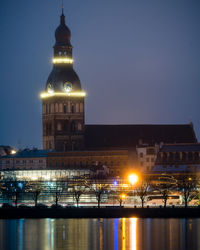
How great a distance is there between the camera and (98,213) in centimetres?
16075

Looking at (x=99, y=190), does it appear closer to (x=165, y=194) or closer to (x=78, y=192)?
(x=78, y=192)

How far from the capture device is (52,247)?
13262cm

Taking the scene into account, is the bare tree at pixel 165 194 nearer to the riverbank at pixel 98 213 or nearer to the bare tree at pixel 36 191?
the riverbank at pixel 98 213

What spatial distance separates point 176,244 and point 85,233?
12.5 metres

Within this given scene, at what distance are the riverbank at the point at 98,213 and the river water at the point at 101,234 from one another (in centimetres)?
323

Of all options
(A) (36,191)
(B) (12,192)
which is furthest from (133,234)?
(B) (12,192)

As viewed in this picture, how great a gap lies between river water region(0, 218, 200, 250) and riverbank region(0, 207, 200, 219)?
3.23 m

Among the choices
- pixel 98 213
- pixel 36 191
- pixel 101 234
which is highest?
pixel 36 191

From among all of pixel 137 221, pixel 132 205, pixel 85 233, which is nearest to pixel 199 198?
pixel 132 205

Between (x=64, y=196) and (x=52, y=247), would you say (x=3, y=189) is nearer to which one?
(x=64, y=196)

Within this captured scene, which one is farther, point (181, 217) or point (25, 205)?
point (25, 205)

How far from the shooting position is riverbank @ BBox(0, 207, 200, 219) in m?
158

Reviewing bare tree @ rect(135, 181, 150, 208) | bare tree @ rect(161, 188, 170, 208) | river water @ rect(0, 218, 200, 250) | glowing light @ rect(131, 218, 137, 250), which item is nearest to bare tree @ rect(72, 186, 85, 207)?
bare tree @ rect(135, 181, 150, 208)

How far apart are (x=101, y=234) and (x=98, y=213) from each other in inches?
773
